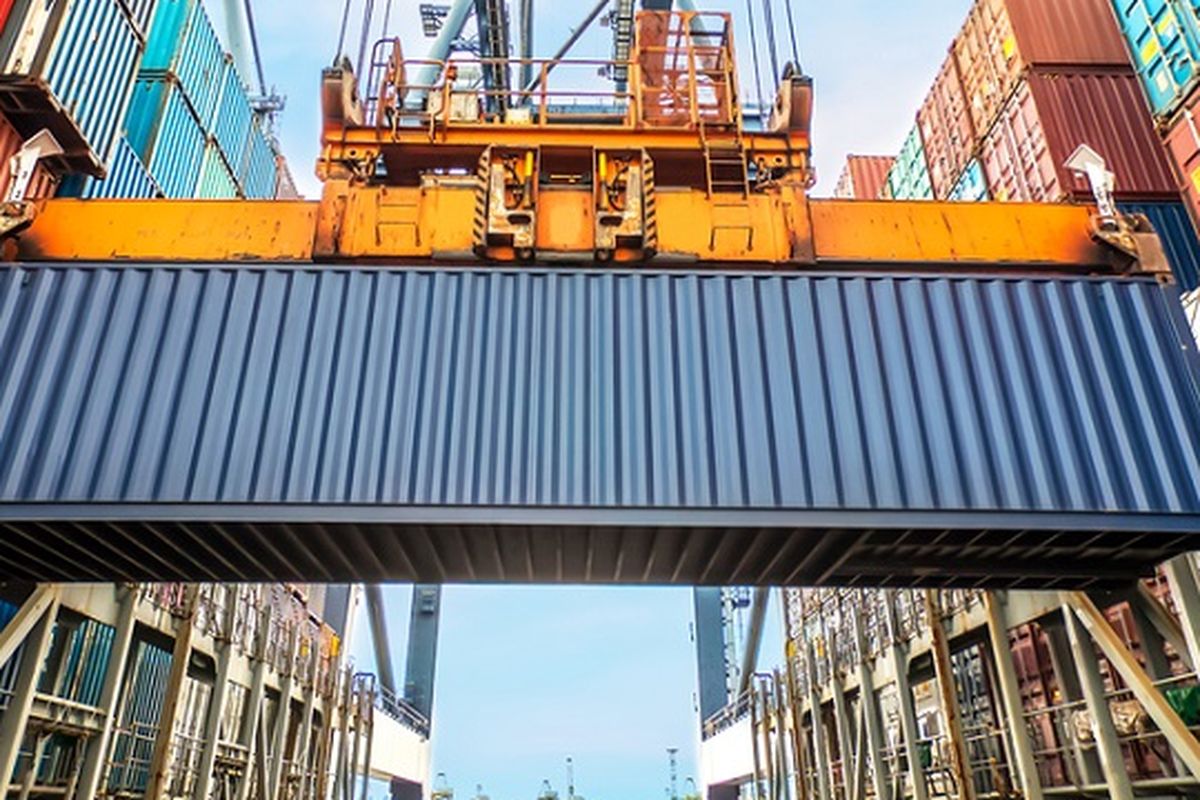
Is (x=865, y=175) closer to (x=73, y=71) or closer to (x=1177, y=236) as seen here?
(x=1177, y=236)

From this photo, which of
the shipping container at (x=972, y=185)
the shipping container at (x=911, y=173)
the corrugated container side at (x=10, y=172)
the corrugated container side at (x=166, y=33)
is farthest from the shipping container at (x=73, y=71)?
the shipping container at (x=911, y=173)

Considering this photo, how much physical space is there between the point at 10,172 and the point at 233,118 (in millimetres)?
11525

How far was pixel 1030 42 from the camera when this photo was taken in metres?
14.6

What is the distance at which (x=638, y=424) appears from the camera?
6586mm

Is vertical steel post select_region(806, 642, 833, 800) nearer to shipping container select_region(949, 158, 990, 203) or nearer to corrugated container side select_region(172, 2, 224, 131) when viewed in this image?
shipping container select_region(949, 158, 990, 203)

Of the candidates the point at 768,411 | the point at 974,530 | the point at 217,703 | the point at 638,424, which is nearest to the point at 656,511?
the point at 638,424

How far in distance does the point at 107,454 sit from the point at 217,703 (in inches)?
197

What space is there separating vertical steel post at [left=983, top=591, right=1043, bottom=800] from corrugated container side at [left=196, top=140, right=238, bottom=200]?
1636 cm

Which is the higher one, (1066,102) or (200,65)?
(200,65)

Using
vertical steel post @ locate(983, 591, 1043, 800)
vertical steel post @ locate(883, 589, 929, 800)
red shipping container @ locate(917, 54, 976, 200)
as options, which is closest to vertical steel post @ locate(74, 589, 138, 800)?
vertical steel post @ locate(983, 591, 1043, 800)

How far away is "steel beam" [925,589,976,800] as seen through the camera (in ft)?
30.3

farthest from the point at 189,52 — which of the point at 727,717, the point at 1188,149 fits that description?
the point at 727,717

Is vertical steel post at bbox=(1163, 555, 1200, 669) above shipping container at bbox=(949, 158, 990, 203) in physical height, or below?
below

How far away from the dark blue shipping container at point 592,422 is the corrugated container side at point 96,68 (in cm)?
523
